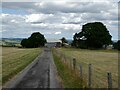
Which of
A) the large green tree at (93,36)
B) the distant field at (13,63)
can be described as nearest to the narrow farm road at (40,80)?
the distant field at (13,63)

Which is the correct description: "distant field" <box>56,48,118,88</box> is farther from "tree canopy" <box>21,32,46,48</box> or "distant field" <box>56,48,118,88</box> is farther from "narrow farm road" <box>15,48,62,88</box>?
"tree canopy" <box>21,32,46,48</box>

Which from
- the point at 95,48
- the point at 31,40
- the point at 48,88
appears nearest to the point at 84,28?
the point at 95,48

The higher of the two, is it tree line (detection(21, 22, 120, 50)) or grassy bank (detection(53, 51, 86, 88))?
tree line (detection(21, 22, 120, 50))

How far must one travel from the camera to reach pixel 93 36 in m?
133

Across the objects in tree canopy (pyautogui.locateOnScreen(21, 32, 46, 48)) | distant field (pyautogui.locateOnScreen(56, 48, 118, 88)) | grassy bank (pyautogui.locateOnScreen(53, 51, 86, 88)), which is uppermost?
tree canopy (pyautogui.locateOnScreen(21, 32, 46, 48))

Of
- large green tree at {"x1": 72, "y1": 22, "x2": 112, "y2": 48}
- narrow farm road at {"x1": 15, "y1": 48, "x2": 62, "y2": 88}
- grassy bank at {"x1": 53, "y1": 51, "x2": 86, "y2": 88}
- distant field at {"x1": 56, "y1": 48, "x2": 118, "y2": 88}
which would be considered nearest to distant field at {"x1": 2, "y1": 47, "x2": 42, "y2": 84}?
narrow farm road at {"x1": 15, "y1": 48, "x2": 62, "y2": 88}

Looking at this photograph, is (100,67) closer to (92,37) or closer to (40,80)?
(40,80)

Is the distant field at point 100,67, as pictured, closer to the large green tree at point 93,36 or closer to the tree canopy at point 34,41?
the large green tree at point 93,36

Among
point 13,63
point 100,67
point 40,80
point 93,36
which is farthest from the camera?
point 93,36

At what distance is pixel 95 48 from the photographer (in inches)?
5261

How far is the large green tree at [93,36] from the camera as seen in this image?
133125 mm

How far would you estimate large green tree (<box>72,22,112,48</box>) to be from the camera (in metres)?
133

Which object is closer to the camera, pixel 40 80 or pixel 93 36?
pixel 40 80

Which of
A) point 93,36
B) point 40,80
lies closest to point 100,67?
point 40,80
